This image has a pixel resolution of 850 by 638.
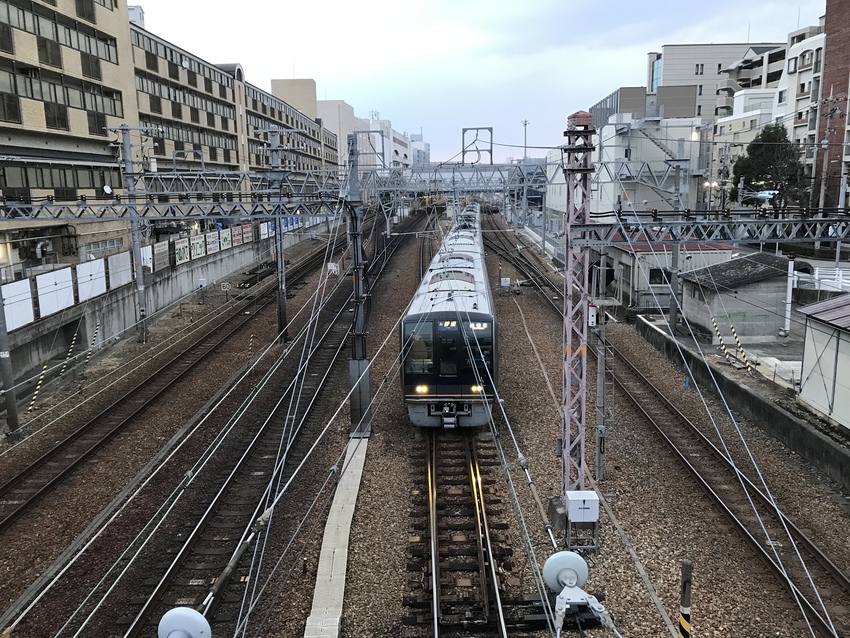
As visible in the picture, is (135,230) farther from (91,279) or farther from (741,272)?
(741,272)

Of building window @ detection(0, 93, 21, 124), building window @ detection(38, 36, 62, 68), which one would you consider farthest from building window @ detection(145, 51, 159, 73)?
building window @ detection(0, 93, 21, 124)

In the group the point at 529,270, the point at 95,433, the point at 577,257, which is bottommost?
the point at 95,433

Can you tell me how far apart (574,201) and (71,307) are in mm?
14331

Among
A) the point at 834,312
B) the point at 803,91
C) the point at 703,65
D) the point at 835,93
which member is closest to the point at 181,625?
the point at 834,312

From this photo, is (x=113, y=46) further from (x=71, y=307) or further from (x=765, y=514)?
(x=765, y=514)

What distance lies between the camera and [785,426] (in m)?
11.8

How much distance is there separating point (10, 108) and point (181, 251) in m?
7.31

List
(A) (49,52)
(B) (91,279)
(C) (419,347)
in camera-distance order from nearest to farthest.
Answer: (C) (419,347)
(B) (91,279)
(A) (49,52)

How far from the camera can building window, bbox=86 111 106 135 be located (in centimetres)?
2441

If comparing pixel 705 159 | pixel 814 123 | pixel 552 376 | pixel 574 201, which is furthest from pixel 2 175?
pixel 814 123

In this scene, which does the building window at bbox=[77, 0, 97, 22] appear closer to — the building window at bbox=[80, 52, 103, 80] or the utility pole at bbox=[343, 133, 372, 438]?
the building window at bbox=[80, 52, 103, 80]

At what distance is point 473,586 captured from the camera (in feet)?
25.8

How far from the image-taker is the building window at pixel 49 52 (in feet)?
69.7

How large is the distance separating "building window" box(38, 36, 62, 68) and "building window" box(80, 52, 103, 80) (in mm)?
1393
